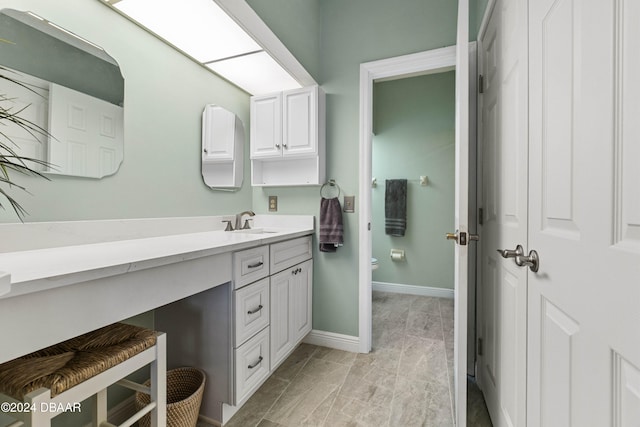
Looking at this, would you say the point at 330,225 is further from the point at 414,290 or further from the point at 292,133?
the point at 414,290

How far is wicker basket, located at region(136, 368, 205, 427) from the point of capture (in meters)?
1.14

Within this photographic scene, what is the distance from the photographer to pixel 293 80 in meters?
2.03

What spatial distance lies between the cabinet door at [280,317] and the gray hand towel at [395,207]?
2.02 meters

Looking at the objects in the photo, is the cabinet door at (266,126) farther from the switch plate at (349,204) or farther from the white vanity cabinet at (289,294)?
the white vanity cabinet at (289,294)

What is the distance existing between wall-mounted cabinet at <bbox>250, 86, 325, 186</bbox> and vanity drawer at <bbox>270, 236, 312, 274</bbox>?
19.0 inches

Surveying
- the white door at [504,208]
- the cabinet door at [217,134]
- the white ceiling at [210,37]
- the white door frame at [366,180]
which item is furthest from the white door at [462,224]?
the cabinet door at [217,134]

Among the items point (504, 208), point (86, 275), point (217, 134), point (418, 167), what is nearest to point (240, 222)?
point (217, 134)

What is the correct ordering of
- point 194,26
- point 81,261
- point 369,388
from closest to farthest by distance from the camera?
point 81,261 → point 194,26 → point 369,388

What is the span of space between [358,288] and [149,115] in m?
1.76

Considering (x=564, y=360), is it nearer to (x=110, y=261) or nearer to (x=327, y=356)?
(x=110, y=261)

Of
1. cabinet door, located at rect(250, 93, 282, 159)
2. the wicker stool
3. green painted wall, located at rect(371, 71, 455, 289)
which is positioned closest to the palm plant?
the wicker stool

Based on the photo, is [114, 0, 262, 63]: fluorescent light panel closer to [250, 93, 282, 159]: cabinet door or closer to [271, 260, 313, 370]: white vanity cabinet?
[250, 93, 282, 159]: cabinet door

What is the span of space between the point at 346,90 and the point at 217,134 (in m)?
1.04

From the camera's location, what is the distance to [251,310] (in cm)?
138
